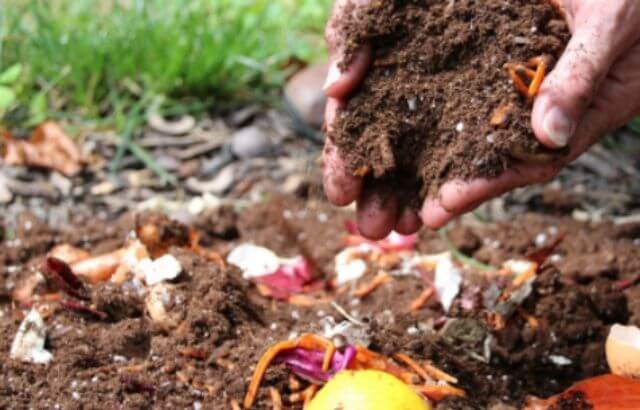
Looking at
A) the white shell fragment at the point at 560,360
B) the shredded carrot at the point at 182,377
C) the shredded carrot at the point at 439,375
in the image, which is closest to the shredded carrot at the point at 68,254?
the shredded carrot at the point at 182,377

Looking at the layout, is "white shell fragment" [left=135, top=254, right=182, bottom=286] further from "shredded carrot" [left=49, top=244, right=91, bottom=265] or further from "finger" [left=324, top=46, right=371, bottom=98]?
"finger" [left=324, top=46, right=371, bottom=98]

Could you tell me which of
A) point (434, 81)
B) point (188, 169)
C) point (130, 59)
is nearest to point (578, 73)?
point (434, 81)

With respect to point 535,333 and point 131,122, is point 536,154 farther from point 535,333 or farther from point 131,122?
point 131,122

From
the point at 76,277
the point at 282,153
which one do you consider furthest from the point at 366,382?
the point at 282,153

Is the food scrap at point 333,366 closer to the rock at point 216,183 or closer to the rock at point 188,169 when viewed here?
the rock at point 216,183

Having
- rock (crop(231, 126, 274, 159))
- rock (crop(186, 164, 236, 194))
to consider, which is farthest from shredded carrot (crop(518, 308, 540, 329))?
rock (crop(231, 126, 274, 159))

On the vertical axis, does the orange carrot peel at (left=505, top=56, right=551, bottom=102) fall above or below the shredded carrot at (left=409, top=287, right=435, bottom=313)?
above
